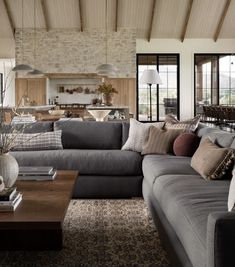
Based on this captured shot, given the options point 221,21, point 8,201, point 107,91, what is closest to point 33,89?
point 107,91

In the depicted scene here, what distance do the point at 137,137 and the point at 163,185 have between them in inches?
77.6

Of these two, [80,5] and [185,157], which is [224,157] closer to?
[185,157]

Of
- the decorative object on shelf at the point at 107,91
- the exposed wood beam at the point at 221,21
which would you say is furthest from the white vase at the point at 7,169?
the exposed wood beam at the point at 221,21

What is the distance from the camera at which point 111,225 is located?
153 inches

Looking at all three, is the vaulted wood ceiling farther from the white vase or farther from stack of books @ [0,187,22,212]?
stack of books @ [0,187,22,212]

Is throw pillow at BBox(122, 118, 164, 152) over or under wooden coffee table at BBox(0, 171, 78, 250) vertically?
over

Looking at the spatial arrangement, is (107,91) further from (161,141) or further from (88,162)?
(88,162)

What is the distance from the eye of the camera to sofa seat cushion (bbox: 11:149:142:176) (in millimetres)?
4781

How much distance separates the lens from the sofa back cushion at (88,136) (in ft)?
18.2

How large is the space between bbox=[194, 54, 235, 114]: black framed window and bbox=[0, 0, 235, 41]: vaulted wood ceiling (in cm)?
84

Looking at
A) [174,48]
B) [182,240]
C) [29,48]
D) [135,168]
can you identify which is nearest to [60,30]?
[29,48]

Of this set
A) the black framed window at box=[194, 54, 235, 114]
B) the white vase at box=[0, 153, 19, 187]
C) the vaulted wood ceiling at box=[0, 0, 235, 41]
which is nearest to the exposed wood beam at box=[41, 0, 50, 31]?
the vaulted wood ceiling at box=[0, 0, 235, 41]

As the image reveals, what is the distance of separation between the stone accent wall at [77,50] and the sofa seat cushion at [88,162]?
32.5ft

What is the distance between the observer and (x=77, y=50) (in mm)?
14500
